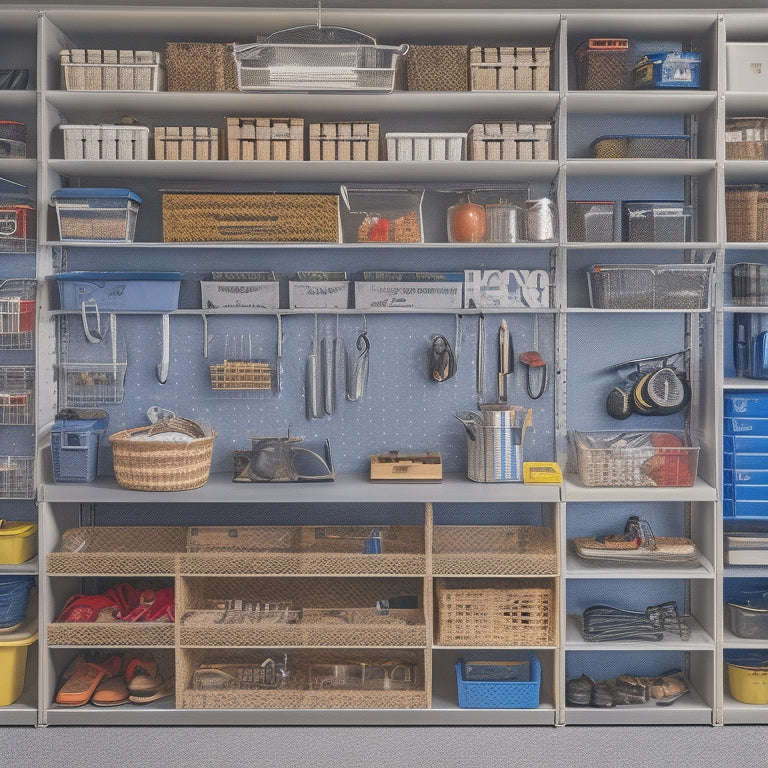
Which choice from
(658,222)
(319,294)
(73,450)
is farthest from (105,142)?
(658,222)

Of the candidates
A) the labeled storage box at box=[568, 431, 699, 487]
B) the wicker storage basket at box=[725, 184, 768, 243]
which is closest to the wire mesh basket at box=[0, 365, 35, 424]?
the labeled storage box at box=[568, 431, 699, 487]

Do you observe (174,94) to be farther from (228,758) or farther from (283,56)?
(228,758)

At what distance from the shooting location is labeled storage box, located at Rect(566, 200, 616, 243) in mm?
4223

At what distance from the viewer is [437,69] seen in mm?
4125

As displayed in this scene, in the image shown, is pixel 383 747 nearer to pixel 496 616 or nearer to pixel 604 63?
pixel 496 616

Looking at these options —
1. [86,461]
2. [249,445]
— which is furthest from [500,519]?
[86,461]

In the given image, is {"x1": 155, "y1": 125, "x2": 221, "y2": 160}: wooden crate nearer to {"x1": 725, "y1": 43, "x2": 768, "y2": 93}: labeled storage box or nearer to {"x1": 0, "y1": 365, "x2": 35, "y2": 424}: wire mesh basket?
{"x1": 0, "y1": 365, "x2": 35, "y2": 424}: wire mesh basket

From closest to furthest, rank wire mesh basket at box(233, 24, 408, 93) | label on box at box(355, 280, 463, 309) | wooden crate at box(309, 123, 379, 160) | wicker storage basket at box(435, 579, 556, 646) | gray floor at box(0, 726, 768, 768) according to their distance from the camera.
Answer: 1. wire mesh basket at box(233, 24, 408, 93)
2. gray floor at box(0, 726, 768, 768)
3. wicker storage basket at box(435, 579, 556, 646)
4. wooden crate at box(309, 123, 379, 160)
5. label on box at box(355, 280, 463, 309)

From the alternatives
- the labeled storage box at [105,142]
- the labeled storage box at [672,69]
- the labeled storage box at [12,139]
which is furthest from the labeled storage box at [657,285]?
the labeled storage box at [12,139]

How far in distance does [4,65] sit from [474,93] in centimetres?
225

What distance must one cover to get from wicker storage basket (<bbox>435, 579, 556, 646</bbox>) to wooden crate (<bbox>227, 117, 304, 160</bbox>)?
211cm

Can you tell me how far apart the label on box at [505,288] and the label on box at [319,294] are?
1.96ft

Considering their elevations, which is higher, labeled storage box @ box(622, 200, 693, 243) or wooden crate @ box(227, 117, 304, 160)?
wooden crate @ box(227, 117, 304, 160)

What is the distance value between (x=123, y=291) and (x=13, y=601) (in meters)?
1.47
